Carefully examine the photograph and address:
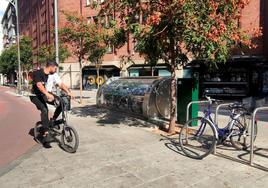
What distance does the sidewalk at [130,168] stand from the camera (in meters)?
4.71

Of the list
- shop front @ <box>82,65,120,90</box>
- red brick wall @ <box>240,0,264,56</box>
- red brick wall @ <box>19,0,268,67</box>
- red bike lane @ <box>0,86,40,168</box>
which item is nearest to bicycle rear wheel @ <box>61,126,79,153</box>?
red bike lane @ <box>0,86,40,168</box>

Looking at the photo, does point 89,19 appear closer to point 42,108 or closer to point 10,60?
point 42,108

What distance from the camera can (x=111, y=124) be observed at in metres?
9.77

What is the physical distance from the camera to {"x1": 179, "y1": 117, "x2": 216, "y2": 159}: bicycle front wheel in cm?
596

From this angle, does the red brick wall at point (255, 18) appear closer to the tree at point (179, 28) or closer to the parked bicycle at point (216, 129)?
the tree at point (179, 28)

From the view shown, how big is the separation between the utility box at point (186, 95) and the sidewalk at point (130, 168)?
6.11ft

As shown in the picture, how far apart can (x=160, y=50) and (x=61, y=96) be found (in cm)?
280

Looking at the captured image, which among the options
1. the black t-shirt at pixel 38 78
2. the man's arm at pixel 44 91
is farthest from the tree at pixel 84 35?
the man's arm at pixel 44 91

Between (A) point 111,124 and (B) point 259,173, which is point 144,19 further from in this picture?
(B) point 259,173

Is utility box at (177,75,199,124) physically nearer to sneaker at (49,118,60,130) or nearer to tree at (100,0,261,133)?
tree at (100,0,261,133)

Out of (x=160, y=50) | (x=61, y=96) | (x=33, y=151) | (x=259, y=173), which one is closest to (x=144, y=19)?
(x=160, y=50)

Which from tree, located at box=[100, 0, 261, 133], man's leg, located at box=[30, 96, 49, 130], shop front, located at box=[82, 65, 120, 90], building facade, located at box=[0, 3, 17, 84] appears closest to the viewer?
man's leg, located at box=[30, 96, 49, 130]

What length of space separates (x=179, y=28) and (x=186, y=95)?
244 cm

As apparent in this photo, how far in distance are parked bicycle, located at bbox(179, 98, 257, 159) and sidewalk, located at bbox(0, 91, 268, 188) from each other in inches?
8.1
